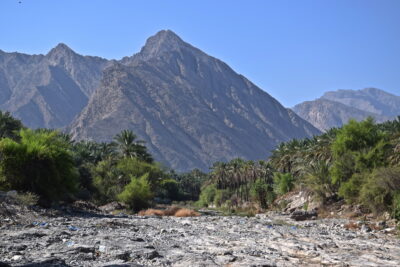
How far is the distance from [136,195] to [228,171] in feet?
113

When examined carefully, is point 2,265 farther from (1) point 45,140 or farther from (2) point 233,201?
(2) point 233,201

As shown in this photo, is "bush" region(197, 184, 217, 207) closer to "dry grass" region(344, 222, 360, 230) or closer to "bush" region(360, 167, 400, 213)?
"bush" region(360, 167, 400, 213)

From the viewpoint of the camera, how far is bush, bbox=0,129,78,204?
27.6 metres

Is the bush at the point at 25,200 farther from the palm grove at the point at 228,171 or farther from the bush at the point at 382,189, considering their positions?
the bush at the point at 382,189

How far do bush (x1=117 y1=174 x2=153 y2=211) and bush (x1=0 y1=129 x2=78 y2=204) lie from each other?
10.7 metres

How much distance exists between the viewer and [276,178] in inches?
2331

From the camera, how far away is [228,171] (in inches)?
2933

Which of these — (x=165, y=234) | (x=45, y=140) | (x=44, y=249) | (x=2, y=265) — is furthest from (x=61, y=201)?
(x=2, y=265)

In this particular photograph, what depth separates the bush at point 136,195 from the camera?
41.3m

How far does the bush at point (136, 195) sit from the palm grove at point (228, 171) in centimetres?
9

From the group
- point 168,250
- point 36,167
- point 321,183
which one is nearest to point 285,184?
point 321,183

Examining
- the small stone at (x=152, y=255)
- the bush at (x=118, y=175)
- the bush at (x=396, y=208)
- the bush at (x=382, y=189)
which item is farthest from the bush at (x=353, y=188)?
the small stone at (x=152, y=255)

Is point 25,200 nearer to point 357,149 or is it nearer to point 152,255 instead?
point 152,255

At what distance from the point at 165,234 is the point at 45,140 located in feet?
46.5
